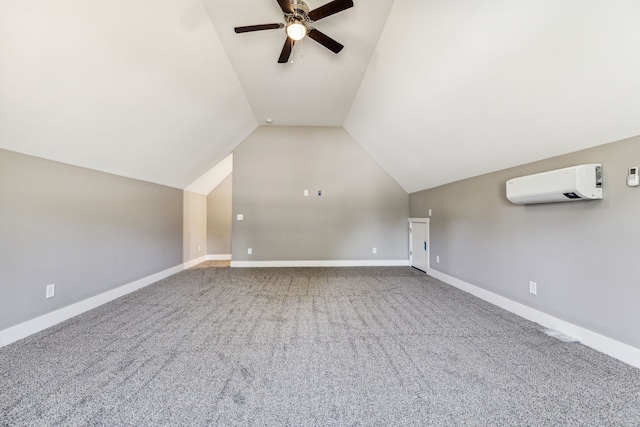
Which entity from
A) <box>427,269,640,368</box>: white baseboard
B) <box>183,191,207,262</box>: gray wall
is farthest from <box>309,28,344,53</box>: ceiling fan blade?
<box>183,191,207,262</box>: gray wall

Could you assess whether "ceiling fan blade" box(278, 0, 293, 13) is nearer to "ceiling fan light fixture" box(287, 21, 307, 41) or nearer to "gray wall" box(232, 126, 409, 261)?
"ceiling fan light fixture" box(287, 21, 307, 41)

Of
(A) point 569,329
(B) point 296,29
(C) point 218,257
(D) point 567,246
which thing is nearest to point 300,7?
(B) point 296,29

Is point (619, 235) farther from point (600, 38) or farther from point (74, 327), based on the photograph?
point (74, 327)

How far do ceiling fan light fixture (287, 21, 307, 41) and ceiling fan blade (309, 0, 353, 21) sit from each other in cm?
11

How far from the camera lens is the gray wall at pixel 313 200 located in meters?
5.16

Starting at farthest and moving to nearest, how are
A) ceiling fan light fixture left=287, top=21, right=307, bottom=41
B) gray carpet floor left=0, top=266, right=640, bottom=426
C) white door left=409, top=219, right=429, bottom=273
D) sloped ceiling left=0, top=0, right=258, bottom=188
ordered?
white door left=409, top=219, right=429, bottom=273
ceiling fan light fixture left=287, top=21, right=307, bottom=41
sloped ceiling left=0, top=0, right=258, bottom=188
gray carpet floor left=0, top=266, right=640, bottom=426

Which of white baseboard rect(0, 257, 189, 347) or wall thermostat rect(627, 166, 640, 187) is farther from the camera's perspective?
white baseboard rect(0, 257, 189, 347)

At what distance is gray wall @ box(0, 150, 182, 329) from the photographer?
203 centimetres

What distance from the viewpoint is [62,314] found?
2428 mm

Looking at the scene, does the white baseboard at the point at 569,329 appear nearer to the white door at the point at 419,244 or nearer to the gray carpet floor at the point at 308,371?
the gray carpet floor at the point at 308,371

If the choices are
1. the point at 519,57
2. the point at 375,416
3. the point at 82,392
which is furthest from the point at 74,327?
the point at 519,57

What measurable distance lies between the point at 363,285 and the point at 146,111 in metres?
3.57

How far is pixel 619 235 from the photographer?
1.79 metres

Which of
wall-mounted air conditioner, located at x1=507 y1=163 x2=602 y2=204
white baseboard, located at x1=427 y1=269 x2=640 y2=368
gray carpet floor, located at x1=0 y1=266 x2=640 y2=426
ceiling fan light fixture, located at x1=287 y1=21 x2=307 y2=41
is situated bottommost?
gray carpet floor, located at x1=0 y1=266 x2=640 y2=426
